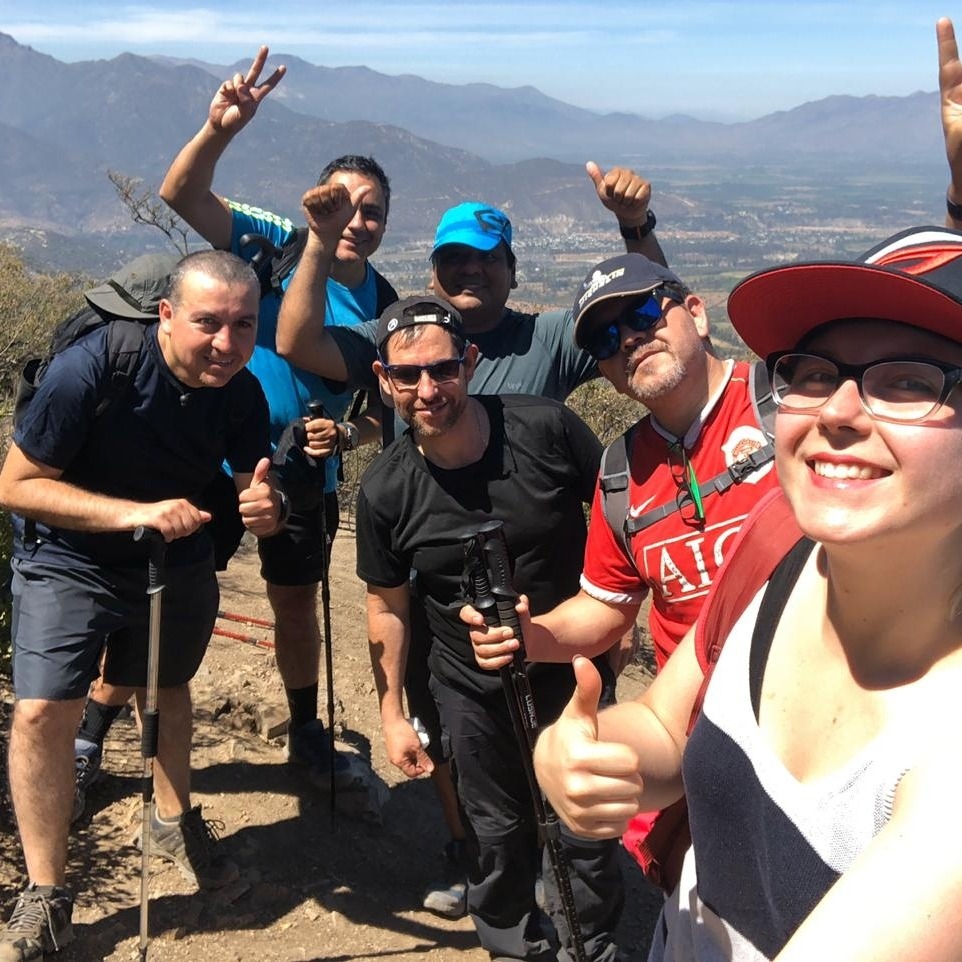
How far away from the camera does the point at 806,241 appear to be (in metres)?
154

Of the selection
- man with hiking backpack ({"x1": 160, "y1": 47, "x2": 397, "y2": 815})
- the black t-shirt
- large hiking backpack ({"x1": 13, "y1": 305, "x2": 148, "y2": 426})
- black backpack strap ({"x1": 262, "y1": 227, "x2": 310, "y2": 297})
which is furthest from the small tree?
the black t-shirt

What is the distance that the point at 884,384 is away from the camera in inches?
53.2

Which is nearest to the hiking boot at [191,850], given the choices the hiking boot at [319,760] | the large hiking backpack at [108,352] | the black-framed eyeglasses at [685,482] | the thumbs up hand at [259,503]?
the hiking boot at [319,760]

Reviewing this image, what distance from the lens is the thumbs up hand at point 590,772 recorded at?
161 cm

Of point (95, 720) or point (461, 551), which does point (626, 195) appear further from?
point (95, 720)

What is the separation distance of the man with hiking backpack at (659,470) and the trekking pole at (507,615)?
0.05 metres

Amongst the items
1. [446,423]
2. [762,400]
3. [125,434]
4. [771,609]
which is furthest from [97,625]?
[771,609]

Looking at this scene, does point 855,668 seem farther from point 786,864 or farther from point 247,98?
point 247,98

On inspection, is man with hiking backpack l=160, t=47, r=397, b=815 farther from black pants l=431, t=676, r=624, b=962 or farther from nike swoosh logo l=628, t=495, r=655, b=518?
nike swoosh logo l=628, t=495, r=655, b=518

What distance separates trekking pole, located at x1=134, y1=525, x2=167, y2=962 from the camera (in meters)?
3.48

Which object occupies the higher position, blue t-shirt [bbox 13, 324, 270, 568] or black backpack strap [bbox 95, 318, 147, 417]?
black backpack strap [bbox 95, 318, 147, 417]

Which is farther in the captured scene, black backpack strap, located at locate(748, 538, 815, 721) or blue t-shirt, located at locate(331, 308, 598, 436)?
blue t-shirt, located at locate(331, 308, 598, 436)

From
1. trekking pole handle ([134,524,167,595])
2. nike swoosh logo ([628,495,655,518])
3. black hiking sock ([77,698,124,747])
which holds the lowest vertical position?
black hiking sock ([77,698,124,747])

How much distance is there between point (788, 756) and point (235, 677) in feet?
15.2
